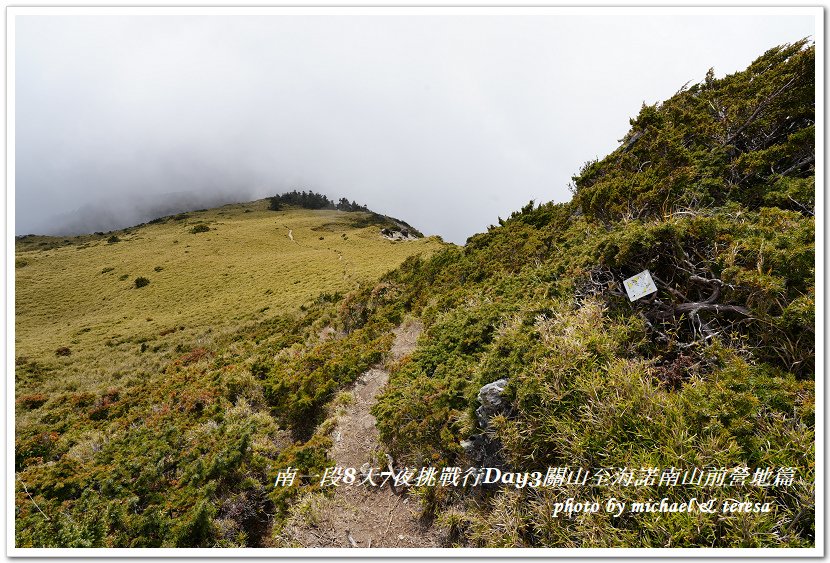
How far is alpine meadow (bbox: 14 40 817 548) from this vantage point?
3.41m

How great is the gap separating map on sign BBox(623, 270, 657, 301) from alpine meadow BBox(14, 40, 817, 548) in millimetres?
394

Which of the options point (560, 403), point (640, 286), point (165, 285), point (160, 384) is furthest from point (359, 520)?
point (165, 285)

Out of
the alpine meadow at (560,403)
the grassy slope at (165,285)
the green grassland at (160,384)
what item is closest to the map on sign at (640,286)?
the alpine meadow at (560,403)

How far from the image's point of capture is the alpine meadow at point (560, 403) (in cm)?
341

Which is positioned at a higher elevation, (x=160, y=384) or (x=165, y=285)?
(x=165, y=285)

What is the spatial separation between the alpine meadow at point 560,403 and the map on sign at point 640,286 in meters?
0.39

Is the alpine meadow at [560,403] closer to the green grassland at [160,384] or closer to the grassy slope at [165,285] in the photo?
the green grassland at [160,384]

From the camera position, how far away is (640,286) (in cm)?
489

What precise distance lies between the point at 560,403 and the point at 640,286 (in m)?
2.24

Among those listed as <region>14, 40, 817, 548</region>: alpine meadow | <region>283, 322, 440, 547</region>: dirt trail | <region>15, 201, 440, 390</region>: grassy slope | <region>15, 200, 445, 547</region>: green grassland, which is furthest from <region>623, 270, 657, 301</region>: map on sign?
<region>15, 201, 440, 390</region>: grassy slope

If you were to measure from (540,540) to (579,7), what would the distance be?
7923 mm

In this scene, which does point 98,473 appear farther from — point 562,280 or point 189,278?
point 189,278

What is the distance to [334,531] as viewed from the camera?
5.29 m

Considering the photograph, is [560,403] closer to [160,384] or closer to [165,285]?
[160,384]
